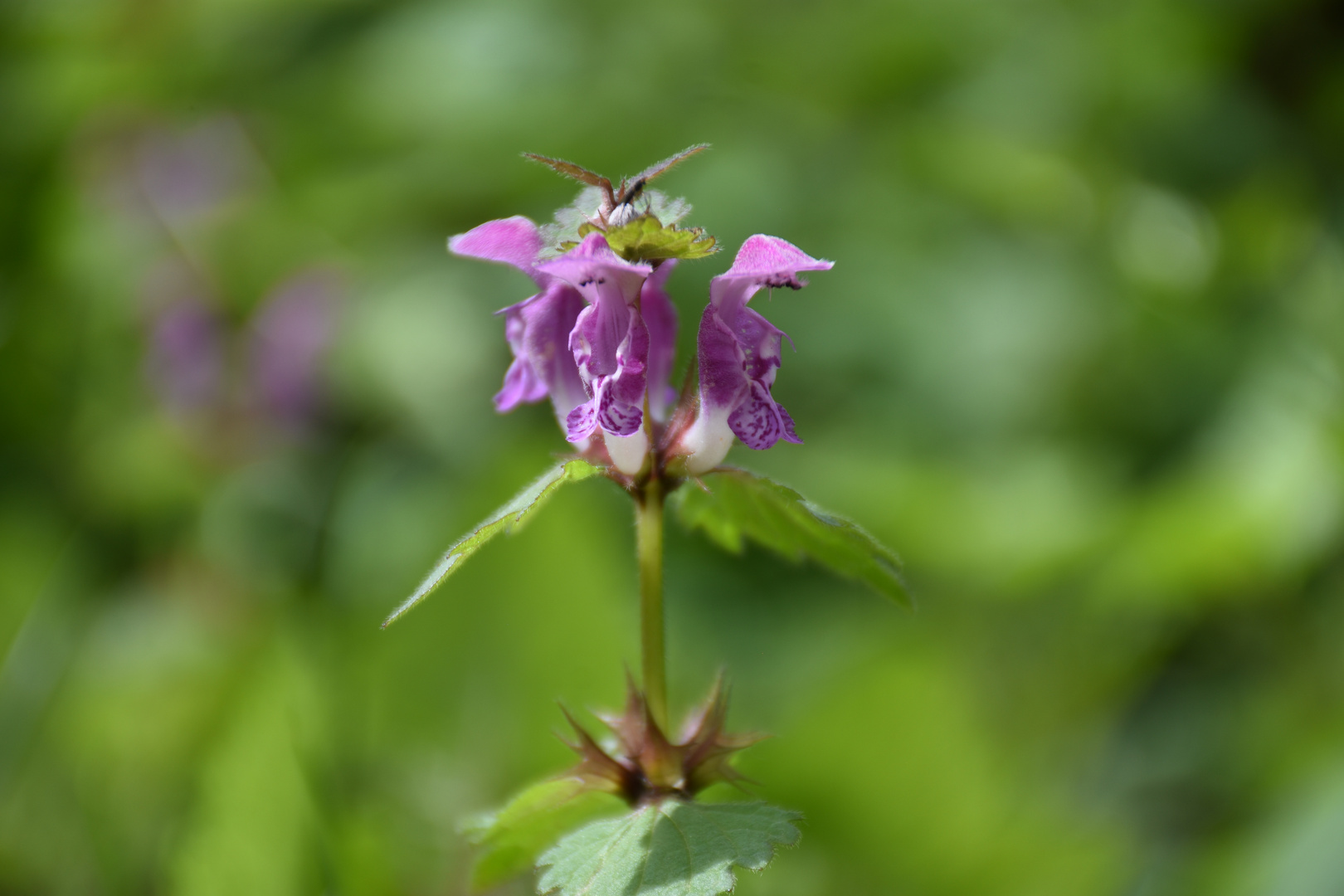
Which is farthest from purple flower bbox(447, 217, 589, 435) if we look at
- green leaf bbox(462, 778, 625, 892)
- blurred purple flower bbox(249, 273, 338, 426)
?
blurred purple flower bbox(249, 273, 338, 426)

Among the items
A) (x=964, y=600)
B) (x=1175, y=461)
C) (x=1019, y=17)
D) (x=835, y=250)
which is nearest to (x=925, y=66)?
(x=1019, y=17)

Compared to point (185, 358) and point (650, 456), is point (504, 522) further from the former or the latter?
point (185, 358)

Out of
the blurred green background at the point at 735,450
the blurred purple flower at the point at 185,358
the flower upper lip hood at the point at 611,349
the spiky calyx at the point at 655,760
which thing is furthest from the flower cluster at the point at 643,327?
the blurred purple flower at the point at 185,358

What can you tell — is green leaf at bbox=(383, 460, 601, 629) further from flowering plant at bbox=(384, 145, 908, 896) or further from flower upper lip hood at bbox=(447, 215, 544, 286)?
flower upper lip hood at bbox=(447, 215, 544, 286)

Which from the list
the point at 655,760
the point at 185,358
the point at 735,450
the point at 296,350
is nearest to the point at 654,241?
the point at 655,760

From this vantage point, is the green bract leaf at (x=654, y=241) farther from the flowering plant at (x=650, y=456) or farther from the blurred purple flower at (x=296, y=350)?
the blurred purple flower at (x=296, y=350)

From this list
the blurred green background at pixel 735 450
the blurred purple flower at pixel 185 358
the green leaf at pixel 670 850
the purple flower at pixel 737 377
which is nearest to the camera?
the green leaf at pixel 670 850
